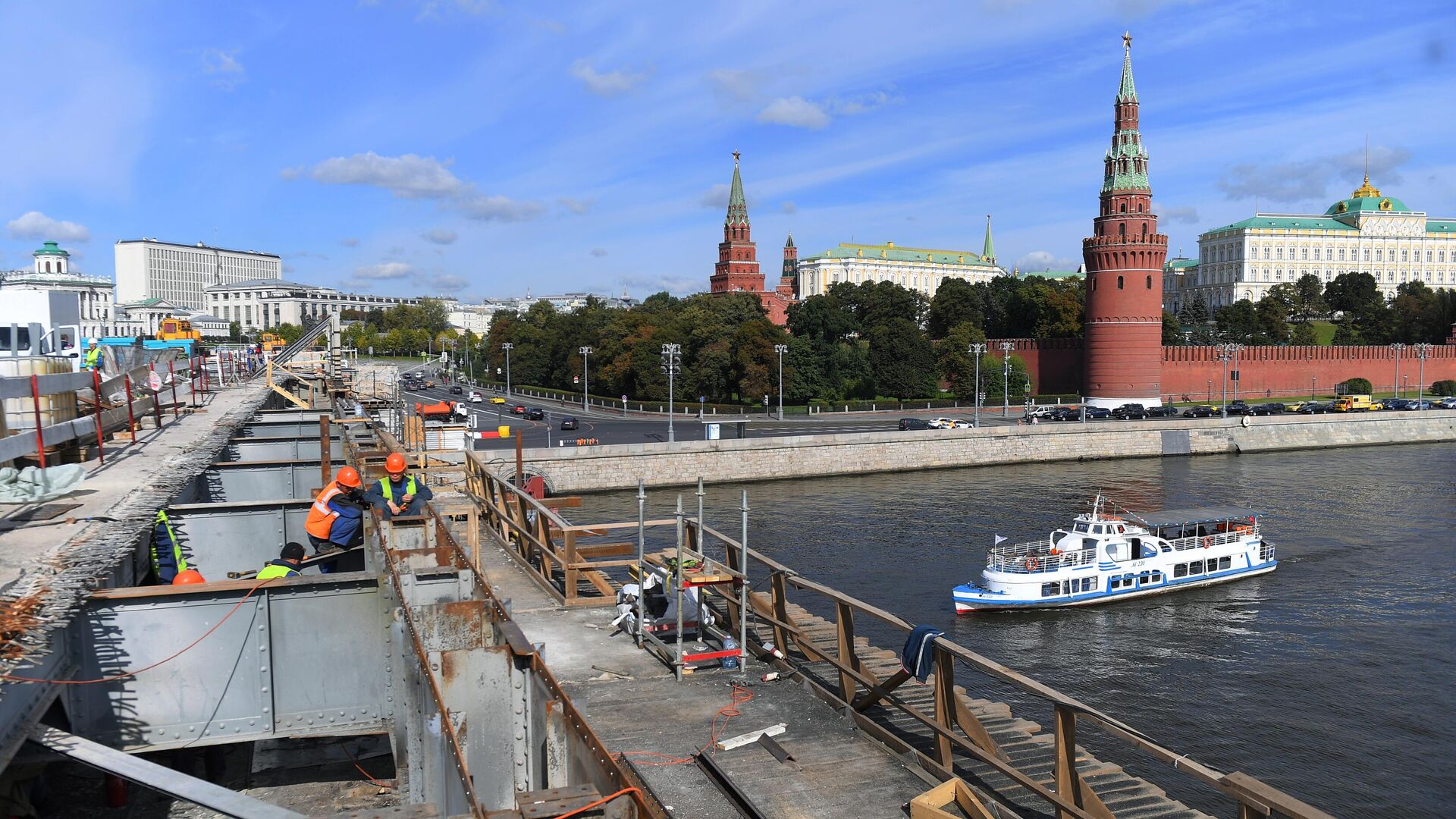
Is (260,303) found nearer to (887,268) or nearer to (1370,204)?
(887,268)

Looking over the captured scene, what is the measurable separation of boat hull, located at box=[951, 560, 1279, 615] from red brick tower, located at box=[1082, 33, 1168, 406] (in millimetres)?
47374

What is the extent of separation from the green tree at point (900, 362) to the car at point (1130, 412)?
13.3 metres

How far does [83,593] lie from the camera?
6.05 m

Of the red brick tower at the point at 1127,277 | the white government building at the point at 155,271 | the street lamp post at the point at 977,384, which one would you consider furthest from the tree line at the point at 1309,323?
the white government building at the point at 155,271

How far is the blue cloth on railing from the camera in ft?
21.6

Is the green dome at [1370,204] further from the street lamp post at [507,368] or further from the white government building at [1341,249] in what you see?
the street lamp post at [507,368]

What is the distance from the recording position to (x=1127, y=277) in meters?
73.4

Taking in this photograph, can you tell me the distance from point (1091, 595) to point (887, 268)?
13885cm

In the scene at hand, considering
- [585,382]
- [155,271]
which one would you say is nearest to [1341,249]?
[585,382]

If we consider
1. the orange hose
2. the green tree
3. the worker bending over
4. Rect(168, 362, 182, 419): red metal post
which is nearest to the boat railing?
Rect(168, 362, 182, 419): red metal post

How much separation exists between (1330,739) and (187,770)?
630 inches

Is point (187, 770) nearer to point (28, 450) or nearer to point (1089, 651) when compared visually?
point (28, 450)

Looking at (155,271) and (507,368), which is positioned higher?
(155,271)

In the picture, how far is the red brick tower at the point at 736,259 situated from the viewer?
11962 centimetres
